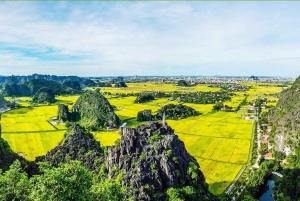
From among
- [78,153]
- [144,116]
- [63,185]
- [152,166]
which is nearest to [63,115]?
[144,116]

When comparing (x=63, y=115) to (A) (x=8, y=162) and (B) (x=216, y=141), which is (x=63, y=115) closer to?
(A) (x=8, y=162)

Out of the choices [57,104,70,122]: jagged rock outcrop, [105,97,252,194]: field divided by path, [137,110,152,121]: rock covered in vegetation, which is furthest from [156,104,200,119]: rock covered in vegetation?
[57,104,70,122]: jagged rock outcrop

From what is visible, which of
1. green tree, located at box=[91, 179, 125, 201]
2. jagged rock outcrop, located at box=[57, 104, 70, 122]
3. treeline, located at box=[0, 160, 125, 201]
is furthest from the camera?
jagged rock outcrop, located at box=[57, 104, 70, 122]

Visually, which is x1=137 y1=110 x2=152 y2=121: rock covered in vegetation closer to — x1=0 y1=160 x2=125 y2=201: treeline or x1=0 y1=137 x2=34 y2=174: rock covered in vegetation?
x1=0 y1=137 x2=34 y2=174: rock covered in vegetation

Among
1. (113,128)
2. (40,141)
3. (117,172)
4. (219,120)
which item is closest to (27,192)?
(117,172)

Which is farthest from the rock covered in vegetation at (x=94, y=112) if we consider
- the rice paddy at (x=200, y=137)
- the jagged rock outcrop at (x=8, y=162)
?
the jagged rock outcrop at (x=8, y=162)

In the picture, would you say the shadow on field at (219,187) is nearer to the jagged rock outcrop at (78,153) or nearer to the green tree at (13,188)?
the jagged rock outcrop at (78,153)
